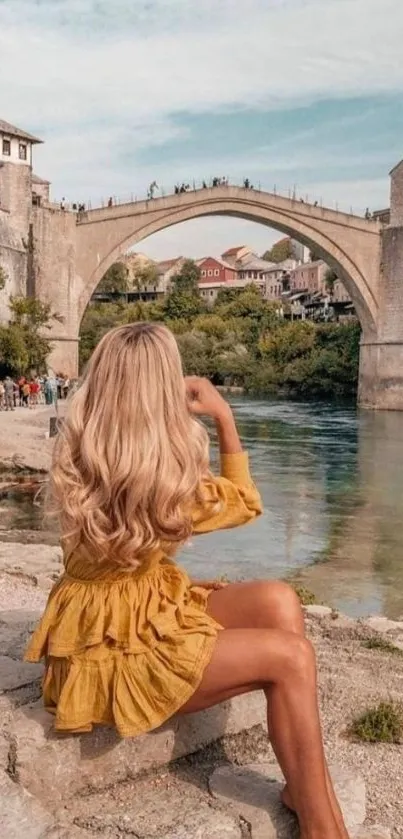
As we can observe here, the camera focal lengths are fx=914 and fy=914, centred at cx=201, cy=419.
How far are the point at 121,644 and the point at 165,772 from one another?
0.51 m

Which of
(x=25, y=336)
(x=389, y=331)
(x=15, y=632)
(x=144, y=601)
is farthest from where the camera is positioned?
(x=389, y=331)

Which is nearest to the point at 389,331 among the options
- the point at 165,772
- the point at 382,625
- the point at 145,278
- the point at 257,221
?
the point at 257,221

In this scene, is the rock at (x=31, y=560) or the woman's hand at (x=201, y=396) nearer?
the woman's hand at (x=201, y=396)

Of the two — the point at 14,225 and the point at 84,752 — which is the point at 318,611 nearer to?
the point at 84,752

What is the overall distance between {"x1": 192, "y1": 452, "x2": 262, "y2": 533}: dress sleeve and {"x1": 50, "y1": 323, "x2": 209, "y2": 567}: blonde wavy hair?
0.17 meters

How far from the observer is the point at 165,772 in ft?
8.11

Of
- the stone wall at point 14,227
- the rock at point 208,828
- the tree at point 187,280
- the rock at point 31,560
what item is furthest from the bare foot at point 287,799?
the tree at point 187,280

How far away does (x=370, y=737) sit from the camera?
2830mm

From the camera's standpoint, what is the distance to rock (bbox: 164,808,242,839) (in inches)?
83.0

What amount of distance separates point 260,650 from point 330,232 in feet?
101

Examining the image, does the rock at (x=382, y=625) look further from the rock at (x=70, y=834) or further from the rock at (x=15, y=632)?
the rock at (x=70, y=834)

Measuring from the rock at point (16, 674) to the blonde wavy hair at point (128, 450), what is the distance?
2.44 ft

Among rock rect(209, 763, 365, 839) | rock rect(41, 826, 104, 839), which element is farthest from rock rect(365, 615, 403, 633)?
rock rect(41, 826, 104, 839)

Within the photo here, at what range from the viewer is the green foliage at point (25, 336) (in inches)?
943
